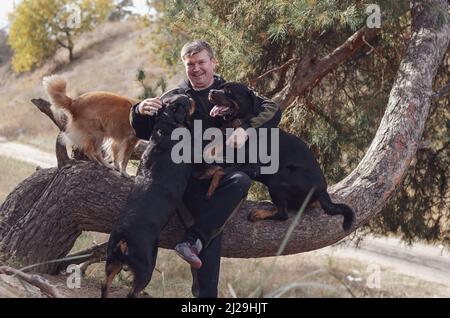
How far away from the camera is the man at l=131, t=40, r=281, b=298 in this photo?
14.1 ft

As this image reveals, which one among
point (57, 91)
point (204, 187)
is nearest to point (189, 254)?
point (204, 187)

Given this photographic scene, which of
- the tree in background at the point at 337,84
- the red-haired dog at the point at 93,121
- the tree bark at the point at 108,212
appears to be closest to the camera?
the tree bark at the point at 108,212

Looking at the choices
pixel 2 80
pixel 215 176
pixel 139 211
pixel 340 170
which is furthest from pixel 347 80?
pixel 2 80

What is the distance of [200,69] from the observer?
15.4 feet

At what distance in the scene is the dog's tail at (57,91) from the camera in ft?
17.8

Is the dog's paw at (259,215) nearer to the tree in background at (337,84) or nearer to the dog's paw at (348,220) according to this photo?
the dog's paw at (348,220)

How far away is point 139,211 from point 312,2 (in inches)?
127

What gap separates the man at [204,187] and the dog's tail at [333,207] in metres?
0.73

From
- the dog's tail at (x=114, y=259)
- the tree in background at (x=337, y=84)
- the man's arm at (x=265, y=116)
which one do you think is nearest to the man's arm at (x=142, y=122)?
the man's arm at (x=265, y=116)

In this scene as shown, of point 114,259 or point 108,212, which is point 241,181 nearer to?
point 114,259

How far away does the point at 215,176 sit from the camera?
4.50 m

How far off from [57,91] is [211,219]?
2.09 meters

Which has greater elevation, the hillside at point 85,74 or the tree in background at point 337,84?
the hillside at point 85,74

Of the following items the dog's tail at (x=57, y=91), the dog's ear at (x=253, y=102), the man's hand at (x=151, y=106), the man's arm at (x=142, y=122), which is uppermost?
the dog's tail at (x=57, y=91)
